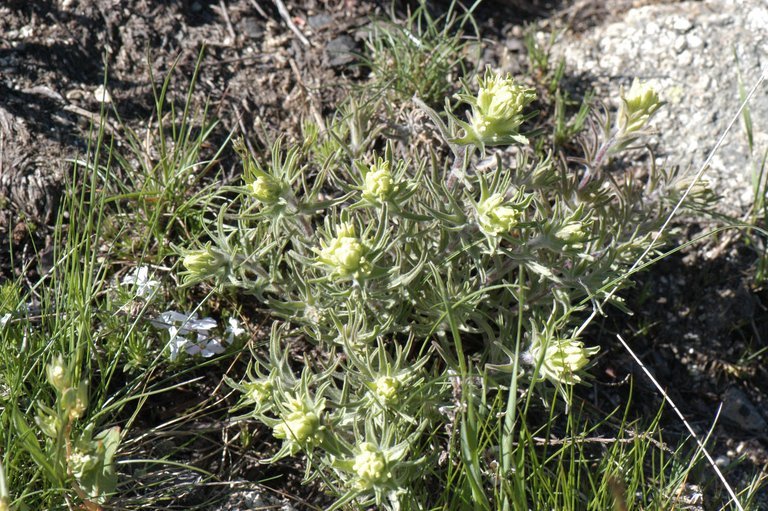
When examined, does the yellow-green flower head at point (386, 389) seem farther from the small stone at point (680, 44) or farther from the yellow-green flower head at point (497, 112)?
the small stone at point (680, 44)

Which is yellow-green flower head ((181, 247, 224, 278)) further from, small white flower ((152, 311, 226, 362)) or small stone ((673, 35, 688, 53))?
small stone ((673, 35, 688, 53))

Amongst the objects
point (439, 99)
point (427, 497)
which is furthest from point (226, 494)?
point (439, 99)

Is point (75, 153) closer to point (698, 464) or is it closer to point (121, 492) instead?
point (121, 492)

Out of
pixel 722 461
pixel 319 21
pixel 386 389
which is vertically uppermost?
pixel 319 21

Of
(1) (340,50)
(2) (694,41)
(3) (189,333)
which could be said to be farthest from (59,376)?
(2) (694,41)

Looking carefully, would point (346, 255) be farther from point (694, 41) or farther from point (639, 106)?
point (694, 41)

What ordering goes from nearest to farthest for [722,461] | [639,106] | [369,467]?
[369,467] → [639,106] → [722,461]
